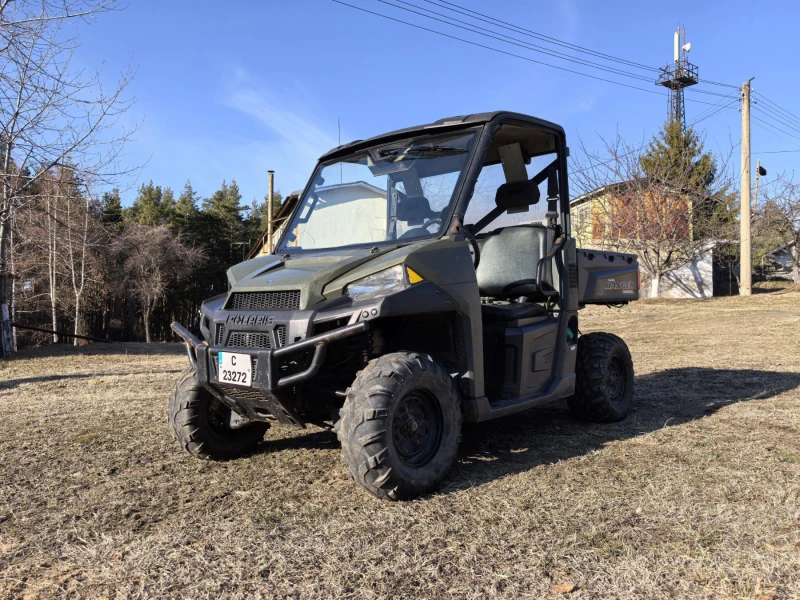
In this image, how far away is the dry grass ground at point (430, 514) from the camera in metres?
2.72

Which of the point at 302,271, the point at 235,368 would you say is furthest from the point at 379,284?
the point at 235,368

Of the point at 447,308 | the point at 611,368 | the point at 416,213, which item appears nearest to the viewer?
the point at 447,308

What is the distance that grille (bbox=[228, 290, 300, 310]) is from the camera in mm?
3884

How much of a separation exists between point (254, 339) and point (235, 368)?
21 centimetres

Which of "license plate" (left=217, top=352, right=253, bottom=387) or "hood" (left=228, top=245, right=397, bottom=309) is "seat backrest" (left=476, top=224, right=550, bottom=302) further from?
"license plate" (left=217, top=352, right=253, bottom=387)

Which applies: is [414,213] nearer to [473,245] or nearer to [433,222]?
[433,222]

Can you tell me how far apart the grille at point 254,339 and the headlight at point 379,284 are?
18.5 inches

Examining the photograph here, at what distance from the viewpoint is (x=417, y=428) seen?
396 cm

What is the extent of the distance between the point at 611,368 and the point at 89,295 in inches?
1310

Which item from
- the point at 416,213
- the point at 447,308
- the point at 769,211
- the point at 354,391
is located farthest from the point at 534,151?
the point at 769,211

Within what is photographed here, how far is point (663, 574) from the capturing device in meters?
2.74

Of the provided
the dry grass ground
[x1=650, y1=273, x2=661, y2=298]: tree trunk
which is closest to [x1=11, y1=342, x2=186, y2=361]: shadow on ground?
the dry grass ground

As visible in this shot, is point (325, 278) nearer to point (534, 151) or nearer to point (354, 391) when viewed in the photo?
point (354, 391)

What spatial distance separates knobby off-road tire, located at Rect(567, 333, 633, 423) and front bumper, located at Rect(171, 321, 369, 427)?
2.89 m
